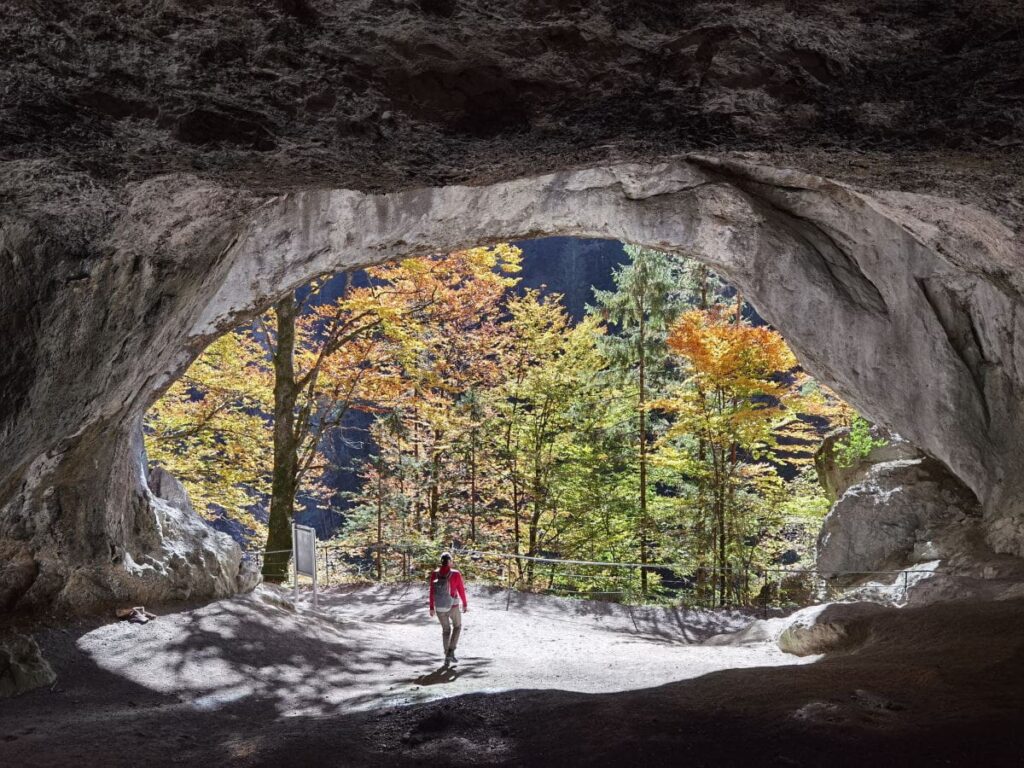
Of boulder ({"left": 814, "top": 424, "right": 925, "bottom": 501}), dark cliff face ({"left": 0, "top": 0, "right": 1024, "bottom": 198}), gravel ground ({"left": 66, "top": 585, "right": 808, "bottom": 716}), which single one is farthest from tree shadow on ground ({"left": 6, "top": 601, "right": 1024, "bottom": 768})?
boulder ({"left": 814, "top": 424, "right": 925, "bottom": 501})

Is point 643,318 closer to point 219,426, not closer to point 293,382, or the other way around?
point 293,382

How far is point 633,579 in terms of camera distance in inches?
793

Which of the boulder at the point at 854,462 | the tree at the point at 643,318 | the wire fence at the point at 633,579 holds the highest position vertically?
the tree at the point at 643,318

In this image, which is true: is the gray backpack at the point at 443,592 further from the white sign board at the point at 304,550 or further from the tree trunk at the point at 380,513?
the tree trunk at the point at 380,513

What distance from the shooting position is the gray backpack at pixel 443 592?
9.73 m

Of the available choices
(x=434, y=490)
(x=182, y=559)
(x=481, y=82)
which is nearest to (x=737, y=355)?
(x=434, y=490)

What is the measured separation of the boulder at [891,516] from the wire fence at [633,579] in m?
0.25

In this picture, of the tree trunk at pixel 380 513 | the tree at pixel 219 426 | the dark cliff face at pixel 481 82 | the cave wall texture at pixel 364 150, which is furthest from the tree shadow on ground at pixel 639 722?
the tree trunk at pixel 380 513

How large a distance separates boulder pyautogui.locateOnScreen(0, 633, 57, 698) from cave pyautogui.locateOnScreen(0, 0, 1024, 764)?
103 cm

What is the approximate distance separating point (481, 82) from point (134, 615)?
7.98m

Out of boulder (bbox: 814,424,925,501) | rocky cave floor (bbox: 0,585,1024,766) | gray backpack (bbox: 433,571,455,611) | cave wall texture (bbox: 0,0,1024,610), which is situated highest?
cave wall texture (bbox: 0,0,1024,610)

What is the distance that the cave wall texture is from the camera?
356cm

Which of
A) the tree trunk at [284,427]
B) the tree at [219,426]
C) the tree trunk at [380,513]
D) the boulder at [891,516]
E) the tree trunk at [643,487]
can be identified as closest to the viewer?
the boulder at [891,516]

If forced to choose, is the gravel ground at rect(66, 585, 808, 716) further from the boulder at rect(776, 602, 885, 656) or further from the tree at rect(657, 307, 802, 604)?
the tree at rect(657, 307, 802, 604)
